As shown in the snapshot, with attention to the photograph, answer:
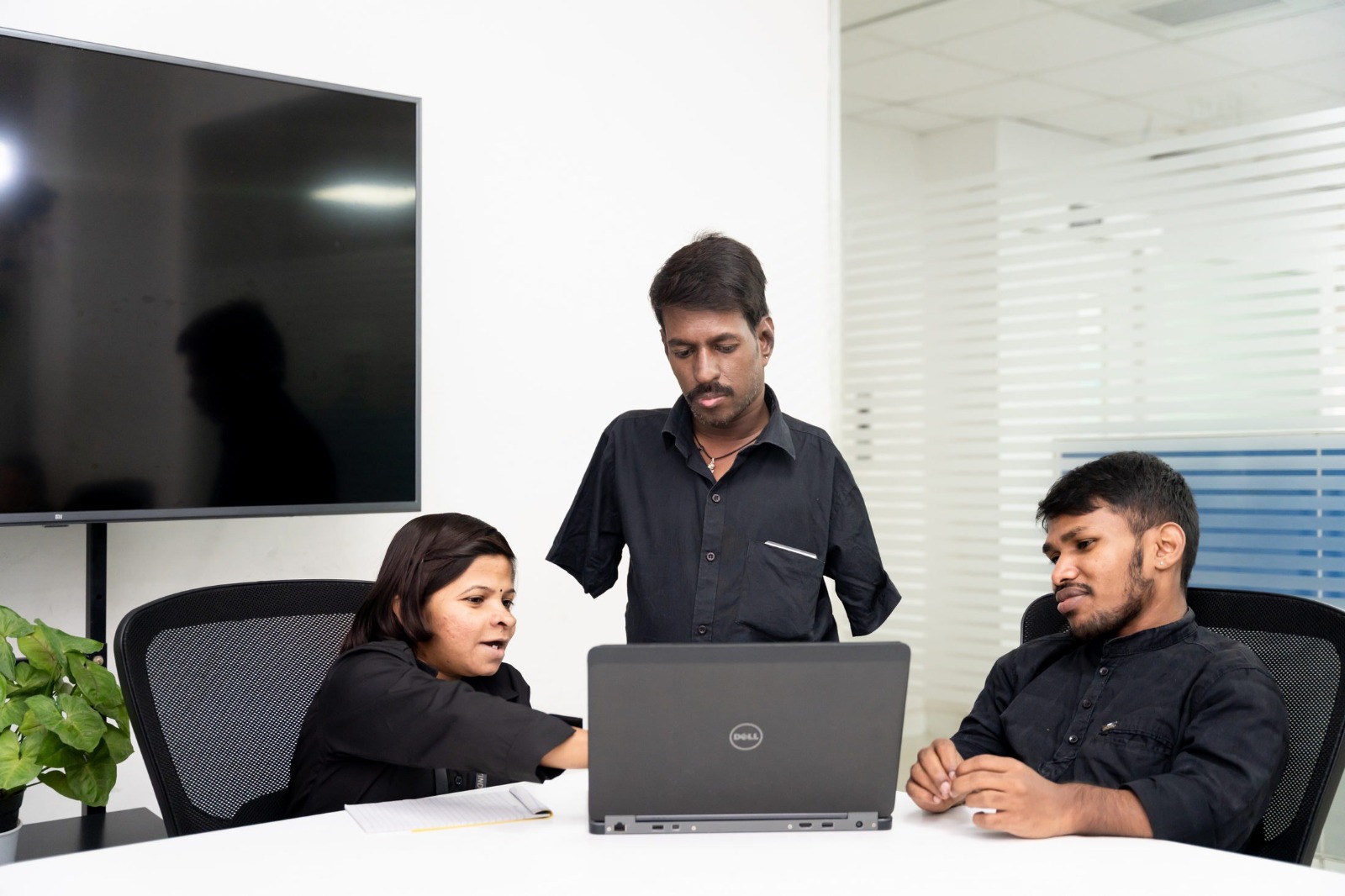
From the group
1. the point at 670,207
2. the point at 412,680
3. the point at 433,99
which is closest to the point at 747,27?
the point at 670,207

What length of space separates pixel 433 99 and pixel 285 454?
1.03 metres

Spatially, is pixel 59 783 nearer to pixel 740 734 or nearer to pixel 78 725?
pixel 78 725

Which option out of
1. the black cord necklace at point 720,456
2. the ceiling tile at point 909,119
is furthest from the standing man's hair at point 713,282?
the ceiling tile at point 909,119

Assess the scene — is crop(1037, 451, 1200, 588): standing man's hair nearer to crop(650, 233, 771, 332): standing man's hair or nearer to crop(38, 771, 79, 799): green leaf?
crop(650, 233, 771, 332): standing man's hair

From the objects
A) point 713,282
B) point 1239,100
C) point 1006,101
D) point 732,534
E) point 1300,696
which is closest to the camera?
point 1300,696

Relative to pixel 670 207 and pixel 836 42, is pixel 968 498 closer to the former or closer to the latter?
pixel 670 207

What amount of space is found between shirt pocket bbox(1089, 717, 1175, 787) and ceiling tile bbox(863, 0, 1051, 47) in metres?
2.26

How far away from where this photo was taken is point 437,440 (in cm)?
293

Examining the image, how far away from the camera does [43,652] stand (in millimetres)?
1824

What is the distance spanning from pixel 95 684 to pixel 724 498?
1081 mm

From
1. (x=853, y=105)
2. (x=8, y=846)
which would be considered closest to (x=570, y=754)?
(x=8, y=846)

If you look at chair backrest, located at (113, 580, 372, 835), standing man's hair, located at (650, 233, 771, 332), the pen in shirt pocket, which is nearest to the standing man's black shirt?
the pen in shirt pocket

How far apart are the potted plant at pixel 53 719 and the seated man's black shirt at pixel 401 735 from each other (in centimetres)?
33

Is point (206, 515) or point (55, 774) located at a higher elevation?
point (206, 515)
